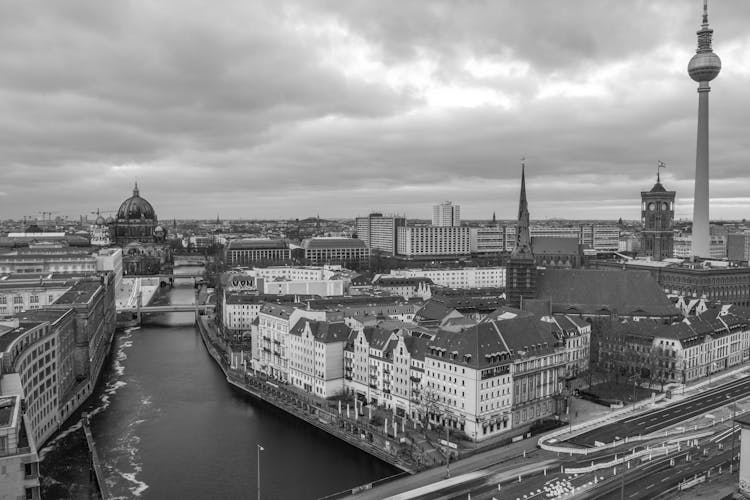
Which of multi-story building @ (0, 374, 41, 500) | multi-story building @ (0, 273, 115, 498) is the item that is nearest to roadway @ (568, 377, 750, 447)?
multi-story building @ (0, 374, 41, 500)

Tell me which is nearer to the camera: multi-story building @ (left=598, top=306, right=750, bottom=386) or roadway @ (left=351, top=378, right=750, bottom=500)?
roadway @ (left=351, top=378, right=750, bottom=500)

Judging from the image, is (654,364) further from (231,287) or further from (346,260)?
(346,260)

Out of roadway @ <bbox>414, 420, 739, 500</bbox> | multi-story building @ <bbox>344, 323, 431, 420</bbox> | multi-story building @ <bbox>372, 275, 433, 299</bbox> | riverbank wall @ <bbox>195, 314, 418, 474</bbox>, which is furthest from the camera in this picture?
multi-story building @ <bbox>372, 275, 433, 299</bbox>

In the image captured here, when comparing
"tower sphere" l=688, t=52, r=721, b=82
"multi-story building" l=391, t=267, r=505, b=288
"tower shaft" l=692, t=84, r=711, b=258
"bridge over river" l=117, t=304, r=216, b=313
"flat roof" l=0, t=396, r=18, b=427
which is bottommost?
"bridge over river" l=117, t=304, r=216, b=313

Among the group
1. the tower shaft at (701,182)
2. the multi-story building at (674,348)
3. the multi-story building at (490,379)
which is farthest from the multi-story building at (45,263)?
the tower shaft at (701,182)

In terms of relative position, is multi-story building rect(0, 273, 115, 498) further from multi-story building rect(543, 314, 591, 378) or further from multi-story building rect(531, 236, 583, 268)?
multi-story building rect(531, 236, 583, 268)

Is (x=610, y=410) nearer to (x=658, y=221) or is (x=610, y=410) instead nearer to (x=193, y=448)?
(x=193, y=448)

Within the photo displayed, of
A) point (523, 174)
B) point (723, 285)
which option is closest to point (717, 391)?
point (523, 174)
